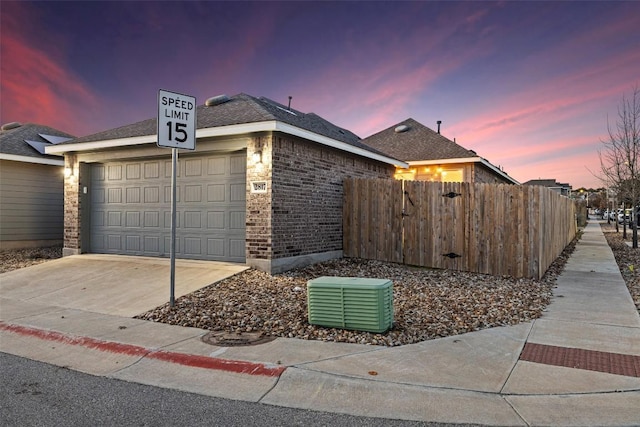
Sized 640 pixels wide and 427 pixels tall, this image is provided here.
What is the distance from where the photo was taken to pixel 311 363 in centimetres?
446

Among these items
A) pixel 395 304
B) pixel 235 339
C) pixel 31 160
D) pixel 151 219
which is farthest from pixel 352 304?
pixel 31 160

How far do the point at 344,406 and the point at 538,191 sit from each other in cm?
775

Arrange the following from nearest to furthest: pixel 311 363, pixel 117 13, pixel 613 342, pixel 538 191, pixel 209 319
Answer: pixel 311 363 < pixel 613 342 < pixel 209 319 < pixel 538 191 < pixel 117 13

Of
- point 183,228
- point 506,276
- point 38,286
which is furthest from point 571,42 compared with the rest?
point 38,286

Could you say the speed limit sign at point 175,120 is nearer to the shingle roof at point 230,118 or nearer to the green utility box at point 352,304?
the shingle roof at point 230,118

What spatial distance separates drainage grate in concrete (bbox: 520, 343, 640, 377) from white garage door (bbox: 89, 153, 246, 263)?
21.9 feet

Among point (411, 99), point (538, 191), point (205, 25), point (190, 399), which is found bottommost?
point (190, 399)

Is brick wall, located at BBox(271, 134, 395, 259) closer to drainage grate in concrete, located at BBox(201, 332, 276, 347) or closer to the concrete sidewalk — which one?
drainage grate in concrete, located at BBox(201, 332, 276, 347)

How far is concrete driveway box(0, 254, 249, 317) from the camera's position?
24.7 ft

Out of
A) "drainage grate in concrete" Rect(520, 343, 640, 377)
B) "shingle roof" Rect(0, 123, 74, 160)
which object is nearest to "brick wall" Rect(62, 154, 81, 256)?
"shingle roof" Rect(0, 123, 74, 160)

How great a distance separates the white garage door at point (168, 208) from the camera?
33.2 ft

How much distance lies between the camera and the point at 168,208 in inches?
433

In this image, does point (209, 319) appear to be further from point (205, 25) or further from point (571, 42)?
point (571, 42)

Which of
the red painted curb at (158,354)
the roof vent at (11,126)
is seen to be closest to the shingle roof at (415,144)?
the red painted curb at (158,354)
